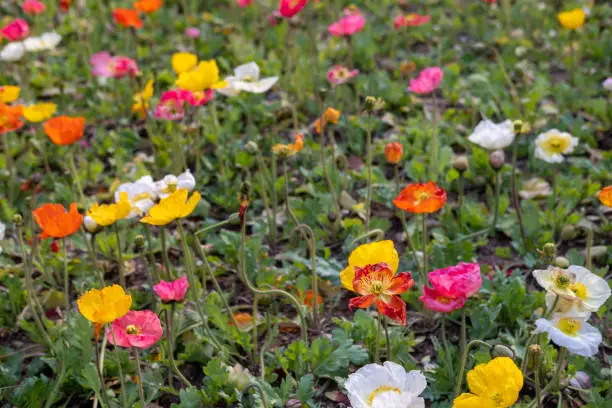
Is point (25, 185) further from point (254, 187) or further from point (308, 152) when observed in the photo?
point (308, 152)

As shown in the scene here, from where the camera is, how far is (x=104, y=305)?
1.59 meters

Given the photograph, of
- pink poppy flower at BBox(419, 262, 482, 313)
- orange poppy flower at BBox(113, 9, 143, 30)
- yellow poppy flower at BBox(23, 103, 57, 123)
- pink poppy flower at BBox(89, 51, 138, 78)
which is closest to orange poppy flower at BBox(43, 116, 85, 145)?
yellow poppy flower at BBox(23, 103, 57, 123)

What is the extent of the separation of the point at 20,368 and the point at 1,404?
5.2 inches

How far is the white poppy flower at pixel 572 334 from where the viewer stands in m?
1.62

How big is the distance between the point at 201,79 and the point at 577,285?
4.72 ft

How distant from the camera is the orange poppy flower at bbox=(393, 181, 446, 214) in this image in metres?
1.89

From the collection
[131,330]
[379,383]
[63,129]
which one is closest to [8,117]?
[63,129]

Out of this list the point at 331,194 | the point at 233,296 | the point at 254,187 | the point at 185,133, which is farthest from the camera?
the point at 185,133

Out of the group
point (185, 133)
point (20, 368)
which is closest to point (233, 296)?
point (20, 368)

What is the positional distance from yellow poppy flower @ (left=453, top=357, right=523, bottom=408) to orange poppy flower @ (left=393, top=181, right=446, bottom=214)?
0.54 meters

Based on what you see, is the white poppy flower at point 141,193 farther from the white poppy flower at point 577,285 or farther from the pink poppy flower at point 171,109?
the white poppy flower at point 577,285

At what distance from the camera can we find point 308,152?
9.94 ft

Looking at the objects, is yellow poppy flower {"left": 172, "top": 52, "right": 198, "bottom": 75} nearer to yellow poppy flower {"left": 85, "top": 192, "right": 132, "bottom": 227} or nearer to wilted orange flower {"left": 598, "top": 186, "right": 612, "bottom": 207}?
yellow poppy flower {"left": 85, "top": 192, "right": 132, "bottom": 227}

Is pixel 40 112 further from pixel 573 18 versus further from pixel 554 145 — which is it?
pixel 573 18
